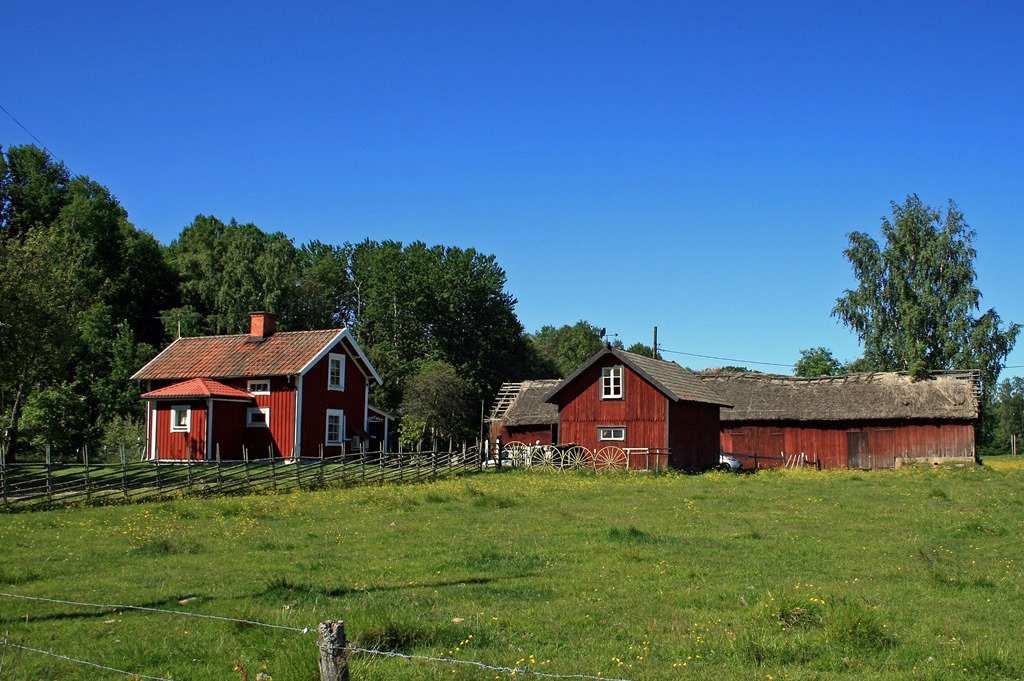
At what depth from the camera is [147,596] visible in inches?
506

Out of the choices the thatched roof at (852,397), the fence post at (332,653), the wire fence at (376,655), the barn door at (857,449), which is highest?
the thatched roof at (852,397)

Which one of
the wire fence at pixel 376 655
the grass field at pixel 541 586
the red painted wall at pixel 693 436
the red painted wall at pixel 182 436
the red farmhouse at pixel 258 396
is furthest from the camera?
the red painted wall at pixel 693 436

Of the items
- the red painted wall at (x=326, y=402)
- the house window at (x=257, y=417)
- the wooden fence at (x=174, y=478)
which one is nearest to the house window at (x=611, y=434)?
the wooden fence at (x=174, y=478)

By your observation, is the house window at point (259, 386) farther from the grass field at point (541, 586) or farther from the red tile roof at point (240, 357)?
the grass field at point (541, 586)

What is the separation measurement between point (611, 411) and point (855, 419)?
15478 mm

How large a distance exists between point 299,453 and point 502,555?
29.8 meters

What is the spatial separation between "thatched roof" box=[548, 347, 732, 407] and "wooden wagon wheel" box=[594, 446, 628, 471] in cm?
375

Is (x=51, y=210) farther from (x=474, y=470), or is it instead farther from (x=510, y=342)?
(x=474, y=470)

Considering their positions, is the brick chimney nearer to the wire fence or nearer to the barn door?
the barn door

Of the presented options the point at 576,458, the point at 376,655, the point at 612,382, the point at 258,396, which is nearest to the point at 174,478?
the point at 258,396

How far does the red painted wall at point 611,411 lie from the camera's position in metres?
45.7

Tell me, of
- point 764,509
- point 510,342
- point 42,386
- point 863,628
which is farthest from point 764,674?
point 510,342

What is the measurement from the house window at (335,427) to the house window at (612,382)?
44.3ft

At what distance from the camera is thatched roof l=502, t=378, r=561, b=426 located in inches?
2250
